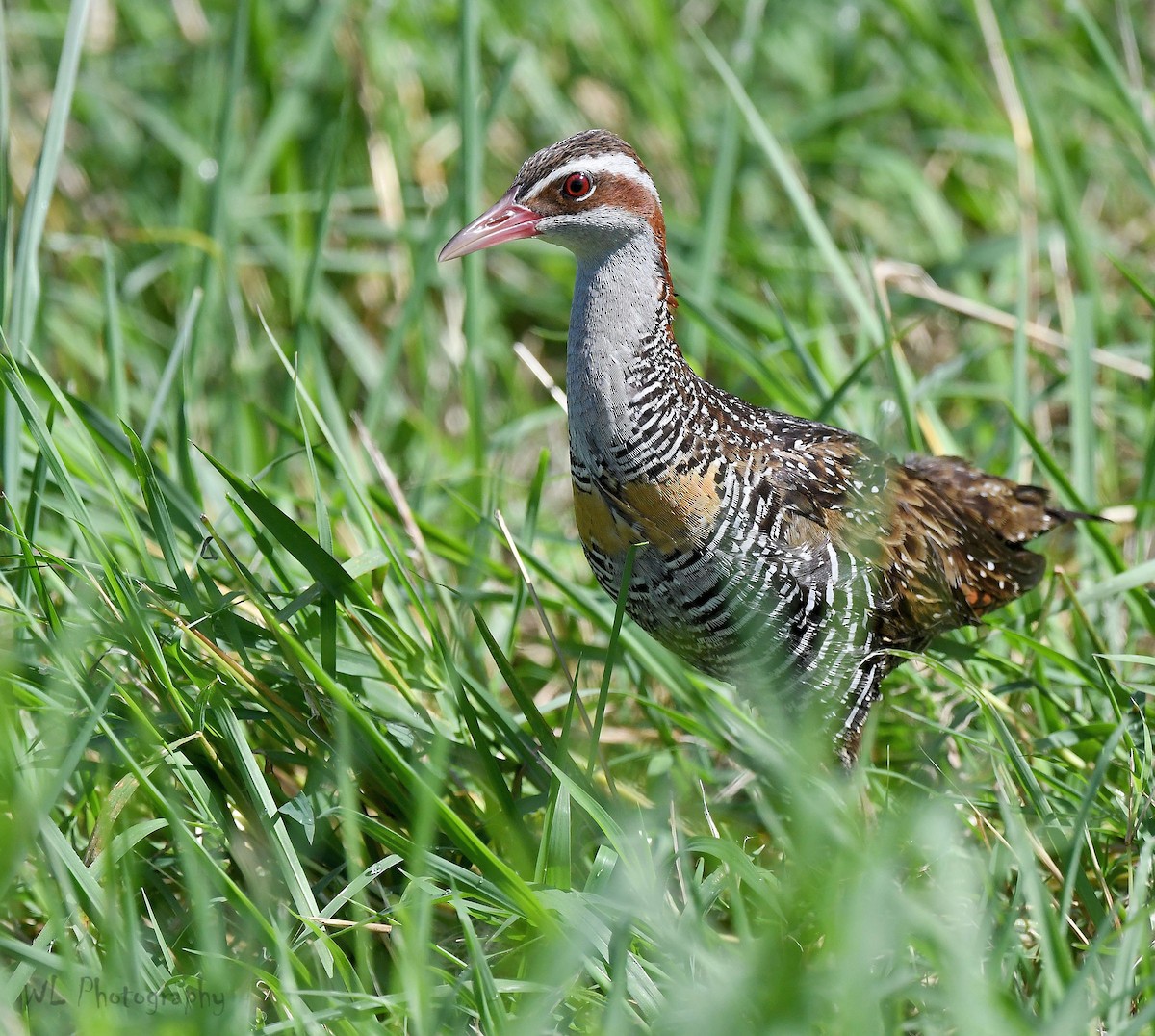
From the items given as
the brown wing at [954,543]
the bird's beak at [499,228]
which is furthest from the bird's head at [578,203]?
the brown wing at [954,543]

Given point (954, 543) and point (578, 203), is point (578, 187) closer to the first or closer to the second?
point (578, 203)

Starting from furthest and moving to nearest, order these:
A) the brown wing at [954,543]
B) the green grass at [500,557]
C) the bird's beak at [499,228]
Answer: the brown wing at [954,543]
the bird's beak at [499,228]
the green grass at [500,557]

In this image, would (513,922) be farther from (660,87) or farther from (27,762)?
(660,87)

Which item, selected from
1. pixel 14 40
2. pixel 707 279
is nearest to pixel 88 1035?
pixel 707 279

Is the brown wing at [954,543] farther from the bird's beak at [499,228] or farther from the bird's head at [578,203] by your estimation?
the bird's beak at [499,228]

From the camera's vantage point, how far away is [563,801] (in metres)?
2.57

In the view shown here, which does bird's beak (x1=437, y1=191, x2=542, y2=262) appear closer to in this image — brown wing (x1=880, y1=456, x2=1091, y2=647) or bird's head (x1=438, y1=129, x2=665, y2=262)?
bird's head (x1=438, y1=129, x2=665, y2=262)

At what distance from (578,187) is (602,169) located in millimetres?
68

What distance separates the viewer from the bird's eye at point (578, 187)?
9.68 feet

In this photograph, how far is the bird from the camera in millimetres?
2900

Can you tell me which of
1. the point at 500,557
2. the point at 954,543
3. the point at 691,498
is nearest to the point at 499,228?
the point at 691,498

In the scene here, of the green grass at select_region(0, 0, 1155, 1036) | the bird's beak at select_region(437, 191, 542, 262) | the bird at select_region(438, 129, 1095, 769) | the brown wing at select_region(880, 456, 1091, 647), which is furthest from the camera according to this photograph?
the brown wing at select_region(880, 456, 1091, 647)

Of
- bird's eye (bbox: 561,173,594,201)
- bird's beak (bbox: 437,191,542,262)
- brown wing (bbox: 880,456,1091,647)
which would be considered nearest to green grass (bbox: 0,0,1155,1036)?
brown wing (bbox: 880,456,1091,647)

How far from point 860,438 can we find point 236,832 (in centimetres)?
187
